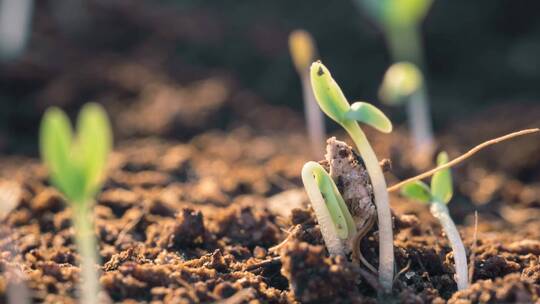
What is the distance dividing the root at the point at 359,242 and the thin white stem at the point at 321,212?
2 centimetres

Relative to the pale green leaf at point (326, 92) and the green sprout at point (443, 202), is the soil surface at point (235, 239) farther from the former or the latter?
the pale green leaf at point (326, 92)

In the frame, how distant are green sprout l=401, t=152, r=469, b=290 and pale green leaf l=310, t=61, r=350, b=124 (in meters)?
0.25

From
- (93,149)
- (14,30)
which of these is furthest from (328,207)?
(14,30)

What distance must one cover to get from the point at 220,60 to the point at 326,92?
125 inches

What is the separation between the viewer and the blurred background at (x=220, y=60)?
3281 millimetres

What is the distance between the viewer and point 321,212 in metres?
1.11

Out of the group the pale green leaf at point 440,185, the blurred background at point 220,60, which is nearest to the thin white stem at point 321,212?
the pale green leaf at point 440,185

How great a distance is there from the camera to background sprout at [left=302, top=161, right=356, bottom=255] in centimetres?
110

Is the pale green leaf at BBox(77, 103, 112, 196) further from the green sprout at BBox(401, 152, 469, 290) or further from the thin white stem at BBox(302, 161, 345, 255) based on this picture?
the green sprout at BBox(401, 152, 469, 290)

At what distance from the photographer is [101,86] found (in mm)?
3521

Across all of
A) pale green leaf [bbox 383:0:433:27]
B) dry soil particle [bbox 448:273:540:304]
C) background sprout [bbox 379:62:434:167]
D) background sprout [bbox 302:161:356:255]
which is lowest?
dry soil particle [bbox 448:273:540:304]

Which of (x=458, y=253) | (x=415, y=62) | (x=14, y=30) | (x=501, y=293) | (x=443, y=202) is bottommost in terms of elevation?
(x=501, y=293)

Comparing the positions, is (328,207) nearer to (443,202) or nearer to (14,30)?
(443,202)

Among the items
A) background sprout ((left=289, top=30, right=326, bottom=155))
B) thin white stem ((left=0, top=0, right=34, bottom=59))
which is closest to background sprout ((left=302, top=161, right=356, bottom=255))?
background sprout ((left=289, top=30, right=326, bottom=155))
